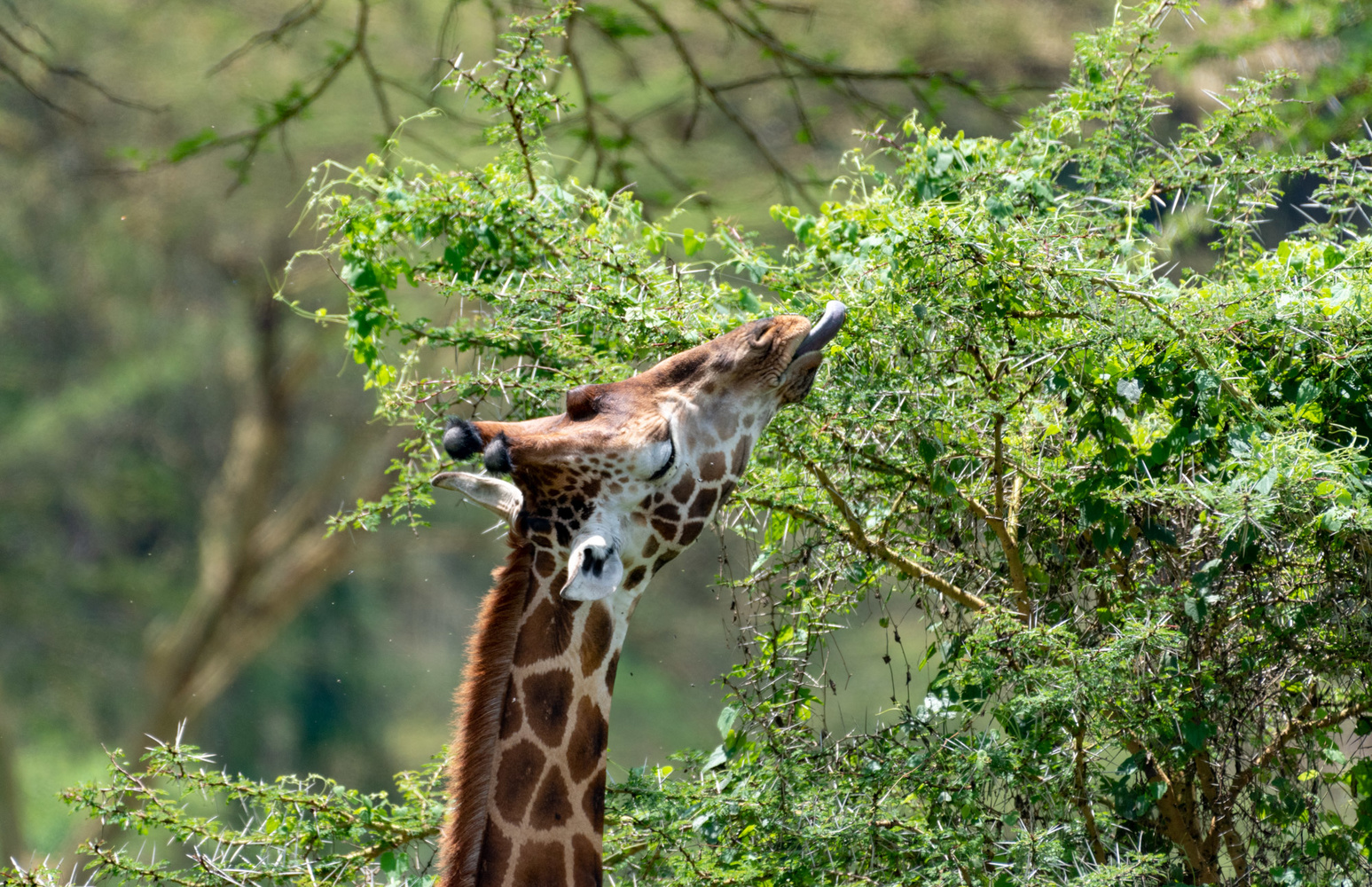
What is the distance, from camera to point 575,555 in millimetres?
A: 1497

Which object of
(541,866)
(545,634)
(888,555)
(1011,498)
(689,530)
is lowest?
(541,866)

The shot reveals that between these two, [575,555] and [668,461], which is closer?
[575,555]

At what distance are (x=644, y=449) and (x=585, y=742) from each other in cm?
38

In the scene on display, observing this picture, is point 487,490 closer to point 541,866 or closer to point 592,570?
point 592,570

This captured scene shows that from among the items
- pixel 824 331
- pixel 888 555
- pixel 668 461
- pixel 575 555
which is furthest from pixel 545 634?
pixel 888 555

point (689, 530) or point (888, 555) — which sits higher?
point (888, 555)

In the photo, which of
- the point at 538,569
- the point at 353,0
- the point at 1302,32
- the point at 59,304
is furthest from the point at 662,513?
the point at 59,304

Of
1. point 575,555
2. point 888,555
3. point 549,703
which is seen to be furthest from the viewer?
point 888,555

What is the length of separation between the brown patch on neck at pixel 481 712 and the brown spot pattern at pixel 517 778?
2 cm

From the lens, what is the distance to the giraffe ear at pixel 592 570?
1488mm

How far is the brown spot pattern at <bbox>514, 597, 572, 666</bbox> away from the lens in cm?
161

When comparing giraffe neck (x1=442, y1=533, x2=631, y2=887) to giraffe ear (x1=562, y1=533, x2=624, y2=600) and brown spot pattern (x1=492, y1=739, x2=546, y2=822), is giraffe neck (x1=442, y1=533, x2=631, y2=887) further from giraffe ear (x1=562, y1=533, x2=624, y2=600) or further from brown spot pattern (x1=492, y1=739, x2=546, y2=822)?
giraffe ear (x1=562, y1=533, x2=624, y2=600)

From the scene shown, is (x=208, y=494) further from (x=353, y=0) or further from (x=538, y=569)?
(x=538, y=569)

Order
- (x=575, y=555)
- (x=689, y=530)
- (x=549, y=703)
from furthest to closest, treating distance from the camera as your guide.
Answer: (x=689, y=530), (x=549, y=703), (x=575, y=555)
